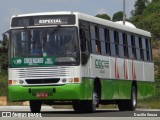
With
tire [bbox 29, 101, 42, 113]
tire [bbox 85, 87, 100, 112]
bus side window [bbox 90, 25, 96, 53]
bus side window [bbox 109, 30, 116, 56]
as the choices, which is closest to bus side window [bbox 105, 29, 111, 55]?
bus side window [bbox 109, 30, 116, 56]

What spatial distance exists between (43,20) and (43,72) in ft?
6.02

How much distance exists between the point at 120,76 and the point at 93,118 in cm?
727

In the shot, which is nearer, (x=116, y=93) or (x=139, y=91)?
(x=116, y=93)

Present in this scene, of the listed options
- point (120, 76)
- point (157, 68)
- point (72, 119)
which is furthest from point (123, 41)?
point (157, 68)

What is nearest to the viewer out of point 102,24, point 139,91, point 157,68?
point 102,24

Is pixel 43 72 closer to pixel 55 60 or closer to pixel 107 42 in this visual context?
pixel 55 60

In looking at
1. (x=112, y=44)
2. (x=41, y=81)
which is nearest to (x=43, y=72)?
(x=41, y=81)

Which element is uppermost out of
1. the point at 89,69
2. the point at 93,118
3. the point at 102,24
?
the point at 102,24

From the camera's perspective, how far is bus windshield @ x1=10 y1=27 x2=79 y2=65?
25.5m

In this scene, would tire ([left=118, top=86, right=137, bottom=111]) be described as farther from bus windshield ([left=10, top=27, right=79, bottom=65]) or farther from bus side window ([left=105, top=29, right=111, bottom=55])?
bus windshield ([left=10, top=27, right=79, bottom=65])

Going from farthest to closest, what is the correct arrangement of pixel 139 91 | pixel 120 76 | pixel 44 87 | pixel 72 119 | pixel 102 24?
1. pixel 139 91
2. pixel 120 76
3. pixel 102 24
4. pixel 44 87
5. pixel 72 119

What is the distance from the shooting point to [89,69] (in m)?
26.7

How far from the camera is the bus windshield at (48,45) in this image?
83.8 ft

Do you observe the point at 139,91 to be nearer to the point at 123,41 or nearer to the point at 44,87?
the point at 123,41
